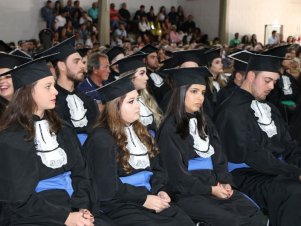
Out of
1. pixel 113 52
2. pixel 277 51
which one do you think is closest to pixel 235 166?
pixel 277 51

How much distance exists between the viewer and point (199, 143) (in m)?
3.99

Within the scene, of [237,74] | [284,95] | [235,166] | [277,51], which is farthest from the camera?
[284,95]

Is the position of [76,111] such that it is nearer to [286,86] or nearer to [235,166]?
[235,166]

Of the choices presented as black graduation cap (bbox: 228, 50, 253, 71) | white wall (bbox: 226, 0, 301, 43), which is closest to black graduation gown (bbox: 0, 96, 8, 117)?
black graduation cap (bbox: 228, 50, 253, 71)

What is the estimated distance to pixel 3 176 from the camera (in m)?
3.12

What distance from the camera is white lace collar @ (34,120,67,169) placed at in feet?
10.6

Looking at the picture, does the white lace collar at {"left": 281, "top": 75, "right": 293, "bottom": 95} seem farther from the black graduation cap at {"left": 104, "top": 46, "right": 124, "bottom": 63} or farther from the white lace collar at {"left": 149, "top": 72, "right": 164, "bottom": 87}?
the black graduation cap at {"left": 104, "top": 46, "right": 124, "bottom": 63}

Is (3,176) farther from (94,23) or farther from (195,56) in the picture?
(94,23)

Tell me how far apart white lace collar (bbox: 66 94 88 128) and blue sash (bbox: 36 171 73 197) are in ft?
6.22

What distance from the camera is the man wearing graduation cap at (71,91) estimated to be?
527cm

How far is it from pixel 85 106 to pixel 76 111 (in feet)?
0.60

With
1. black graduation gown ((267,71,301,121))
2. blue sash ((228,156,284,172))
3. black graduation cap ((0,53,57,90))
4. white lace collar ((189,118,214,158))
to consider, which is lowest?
blue sash ((228,156,284,172))

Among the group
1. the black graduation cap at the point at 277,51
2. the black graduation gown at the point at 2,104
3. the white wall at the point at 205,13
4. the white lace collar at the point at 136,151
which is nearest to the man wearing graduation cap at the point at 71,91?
the black graduation gown at the point at 2,104

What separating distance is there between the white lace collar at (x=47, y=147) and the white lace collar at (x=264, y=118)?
6.97 feet
